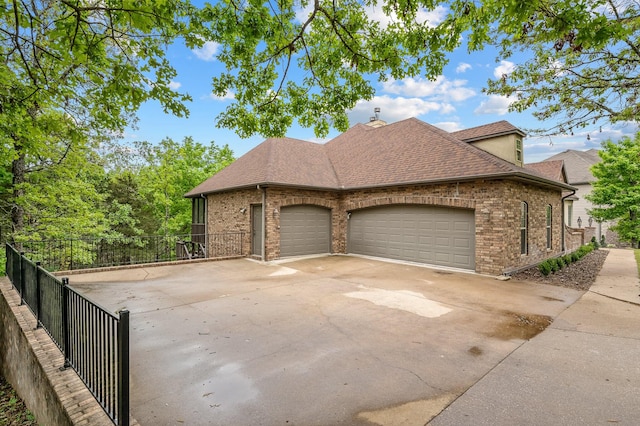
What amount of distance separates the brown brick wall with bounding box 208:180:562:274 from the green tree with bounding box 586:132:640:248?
857 cm

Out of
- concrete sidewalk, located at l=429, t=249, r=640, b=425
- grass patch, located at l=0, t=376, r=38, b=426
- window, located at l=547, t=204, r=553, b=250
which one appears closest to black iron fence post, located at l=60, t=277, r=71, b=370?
grass patch, located at l=0, t=376, r=38, b=426

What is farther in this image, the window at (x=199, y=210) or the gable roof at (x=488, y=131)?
the window at (x=199, y=210)

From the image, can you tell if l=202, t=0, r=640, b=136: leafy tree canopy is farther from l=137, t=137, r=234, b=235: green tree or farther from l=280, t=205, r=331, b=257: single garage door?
l=137, t=137, r=234, b=235: green tree

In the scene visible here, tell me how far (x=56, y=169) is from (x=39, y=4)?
18.1ft

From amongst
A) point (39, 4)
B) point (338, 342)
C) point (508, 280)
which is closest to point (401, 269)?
point (508, 280)

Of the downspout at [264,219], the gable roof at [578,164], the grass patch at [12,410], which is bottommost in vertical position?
the grass patch at [12,410]

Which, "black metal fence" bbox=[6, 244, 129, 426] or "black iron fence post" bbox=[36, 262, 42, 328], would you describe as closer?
"black metal fence" bbox=[6, 244, 129, 426]

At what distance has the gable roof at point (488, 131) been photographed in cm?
1054

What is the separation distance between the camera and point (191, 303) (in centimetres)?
615

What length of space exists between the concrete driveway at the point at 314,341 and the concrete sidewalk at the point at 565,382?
0.18 m

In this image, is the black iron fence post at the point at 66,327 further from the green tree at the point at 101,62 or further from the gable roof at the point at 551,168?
the gable roof at the point at 551,168

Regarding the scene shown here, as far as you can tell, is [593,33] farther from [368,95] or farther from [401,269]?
[401,269]

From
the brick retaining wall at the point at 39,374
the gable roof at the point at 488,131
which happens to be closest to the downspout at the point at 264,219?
the brick retaining wall at the point at 39,374

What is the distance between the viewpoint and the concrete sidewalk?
276 centimetres
